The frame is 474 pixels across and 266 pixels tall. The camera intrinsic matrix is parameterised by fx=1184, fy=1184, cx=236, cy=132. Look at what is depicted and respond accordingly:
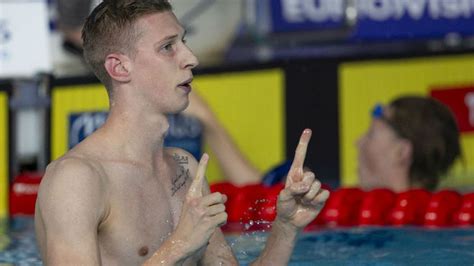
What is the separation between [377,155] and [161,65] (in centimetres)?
298

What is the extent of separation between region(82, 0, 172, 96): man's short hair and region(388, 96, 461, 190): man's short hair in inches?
113

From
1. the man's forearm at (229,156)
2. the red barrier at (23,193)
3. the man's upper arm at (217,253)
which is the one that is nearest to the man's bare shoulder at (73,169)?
the man's upper arm at (217,253)

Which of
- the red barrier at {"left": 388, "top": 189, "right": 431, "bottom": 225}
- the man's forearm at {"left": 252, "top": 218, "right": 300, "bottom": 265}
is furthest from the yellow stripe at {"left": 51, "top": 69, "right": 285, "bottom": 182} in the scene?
the man's forearm at {"left": 252, "top": 218, "right": 300, "bottom": 265}

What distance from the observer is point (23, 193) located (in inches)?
243

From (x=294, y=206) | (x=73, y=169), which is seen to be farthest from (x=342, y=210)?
(x=73, y=169)

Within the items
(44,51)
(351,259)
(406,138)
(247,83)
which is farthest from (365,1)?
(351,259)

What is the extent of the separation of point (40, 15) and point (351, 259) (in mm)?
3261

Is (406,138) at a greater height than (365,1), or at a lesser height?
lesser

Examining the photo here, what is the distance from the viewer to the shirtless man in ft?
8.54

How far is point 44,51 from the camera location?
270 inches

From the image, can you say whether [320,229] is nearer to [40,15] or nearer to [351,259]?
[351,259]

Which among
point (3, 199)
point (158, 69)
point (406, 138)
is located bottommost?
point (3, 199)

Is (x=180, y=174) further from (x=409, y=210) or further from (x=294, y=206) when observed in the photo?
(x=409, y=210)

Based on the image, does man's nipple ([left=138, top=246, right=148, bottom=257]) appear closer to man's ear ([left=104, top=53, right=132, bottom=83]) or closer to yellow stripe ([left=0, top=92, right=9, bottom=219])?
man's ear ([left=104, top=53, right=132, bottom=83])
